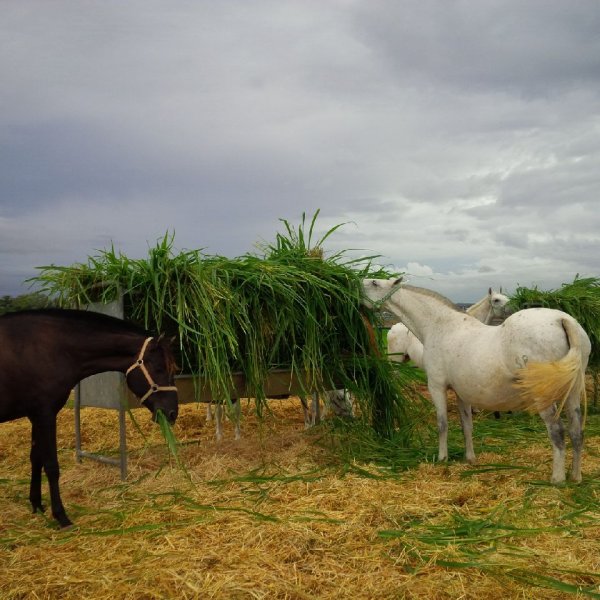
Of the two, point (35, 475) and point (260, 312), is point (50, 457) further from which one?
point (260, 312)

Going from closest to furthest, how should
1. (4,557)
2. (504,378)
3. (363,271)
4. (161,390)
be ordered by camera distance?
(4,557) → (161,390) → (504,378) → (363,271)

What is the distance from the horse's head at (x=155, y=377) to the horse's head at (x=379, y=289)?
219 cm

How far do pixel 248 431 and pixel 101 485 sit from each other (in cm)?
243

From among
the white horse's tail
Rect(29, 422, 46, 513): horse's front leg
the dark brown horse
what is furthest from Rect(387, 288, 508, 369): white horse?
Rect(29, 422, 46, 513): horse's front leg

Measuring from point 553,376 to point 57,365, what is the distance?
3574 millimetres

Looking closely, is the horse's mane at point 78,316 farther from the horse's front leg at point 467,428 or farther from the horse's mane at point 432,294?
the horse's front leg at point 467,428

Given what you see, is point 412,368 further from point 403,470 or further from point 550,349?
point 550,349

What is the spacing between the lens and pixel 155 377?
184 inches

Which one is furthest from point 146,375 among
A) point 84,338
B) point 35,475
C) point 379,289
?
point 379,289

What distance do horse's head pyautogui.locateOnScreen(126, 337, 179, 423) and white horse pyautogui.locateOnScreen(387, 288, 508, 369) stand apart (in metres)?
3.75

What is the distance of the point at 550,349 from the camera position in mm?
4883

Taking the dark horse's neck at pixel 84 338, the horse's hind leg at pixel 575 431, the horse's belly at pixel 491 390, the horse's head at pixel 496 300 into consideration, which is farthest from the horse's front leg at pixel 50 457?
the horse's head at pixel 496 300

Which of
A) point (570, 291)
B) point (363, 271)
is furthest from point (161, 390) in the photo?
point (570, 291)

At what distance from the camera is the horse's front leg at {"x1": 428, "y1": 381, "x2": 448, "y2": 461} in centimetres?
566
